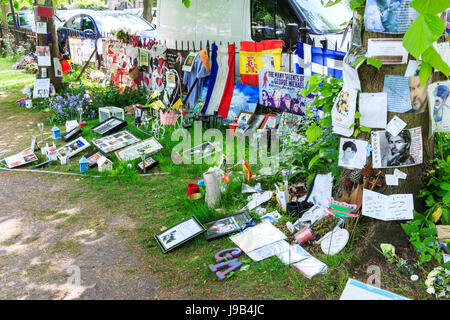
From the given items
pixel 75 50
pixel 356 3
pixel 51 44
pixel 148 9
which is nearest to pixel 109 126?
pixel 51 44

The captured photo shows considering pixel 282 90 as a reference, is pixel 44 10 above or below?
above

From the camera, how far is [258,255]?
3.69m


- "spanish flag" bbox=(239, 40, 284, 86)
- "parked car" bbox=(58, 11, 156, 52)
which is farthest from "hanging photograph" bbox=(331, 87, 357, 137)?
"parked car" bbox=(58, 11, 156, 52)

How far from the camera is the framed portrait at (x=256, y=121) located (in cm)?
689

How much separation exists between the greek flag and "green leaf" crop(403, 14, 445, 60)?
3.59 metres

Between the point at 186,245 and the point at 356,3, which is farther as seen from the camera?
the point at 186,245

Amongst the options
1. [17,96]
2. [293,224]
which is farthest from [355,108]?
[17,96]

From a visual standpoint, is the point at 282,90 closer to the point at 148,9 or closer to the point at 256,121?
the point at 256,121

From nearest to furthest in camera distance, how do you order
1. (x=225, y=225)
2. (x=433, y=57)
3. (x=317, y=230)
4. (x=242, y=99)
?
(x=433, y=57), (x=317, y=230), (x=225, y=225), (x=242, y=99)

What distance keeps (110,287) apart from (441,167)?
2975mm

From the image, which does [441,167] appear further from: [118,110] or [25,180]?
[118,110]

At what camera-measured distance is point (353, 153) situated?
347 centimetres

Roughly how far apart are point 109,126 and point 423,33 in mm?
6032

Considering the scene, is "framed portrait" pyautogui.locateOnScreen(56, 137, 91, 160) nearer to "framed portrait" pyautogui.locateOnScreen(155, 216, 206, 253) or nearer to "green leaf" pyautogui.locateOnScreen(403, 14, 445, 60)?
"framed portrait" pyautogui.locateOnScreen(155, 216, 206, 253)
